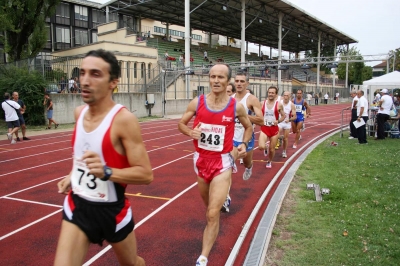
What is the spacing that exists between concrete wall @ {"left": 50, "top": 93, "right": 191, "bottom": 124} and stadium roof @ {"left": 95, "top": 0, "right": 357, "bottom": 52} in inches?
382

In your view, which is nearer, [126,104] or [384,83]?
[384,83]

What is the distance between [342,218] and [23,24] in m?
23.7

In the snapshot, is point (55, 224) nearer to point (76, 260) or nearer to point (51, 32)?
point (76, 260)

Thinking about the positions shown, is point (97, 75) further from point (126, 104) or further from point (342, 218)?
point (126, 104)

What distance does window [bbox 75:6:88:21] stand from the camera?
4746 centimetres

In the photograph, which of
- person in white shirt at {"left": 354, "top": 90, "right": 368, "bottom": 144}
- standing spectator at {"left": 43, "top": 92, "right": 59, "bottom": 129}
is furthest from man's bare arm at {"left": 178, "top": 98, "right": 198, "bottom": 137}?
standing spectator at {"left": 43, "top": 92, "right": 59, "bottom": 129}

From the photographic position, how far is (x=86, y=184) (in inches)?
99.6

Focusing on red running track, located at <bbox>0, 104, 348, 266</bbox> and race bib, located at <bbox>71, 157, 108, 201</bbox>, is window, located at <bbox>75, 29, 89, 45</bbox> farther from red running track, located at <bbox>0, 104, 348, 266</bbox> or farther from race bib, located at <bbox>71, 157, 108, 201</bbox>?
race bib, located at <bbox>71, 157, 108, 201</bbox>

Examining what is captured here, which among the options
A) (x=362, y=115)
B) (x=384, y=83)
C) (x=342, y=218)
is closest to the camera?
(x=342, y=218)

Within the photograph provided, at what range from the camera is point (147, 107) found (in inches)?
991

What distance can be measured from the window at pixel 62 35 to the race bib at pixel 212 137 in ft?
156

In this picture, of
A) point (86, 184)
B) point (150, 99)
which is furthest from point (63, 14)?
point (86, 184)

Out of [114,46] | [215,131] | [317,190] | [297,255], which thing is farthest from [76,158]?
[114,46]

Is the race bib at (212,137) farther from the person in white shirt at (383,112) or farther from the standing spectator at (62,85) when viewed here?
the standing spectator at (62,85)
